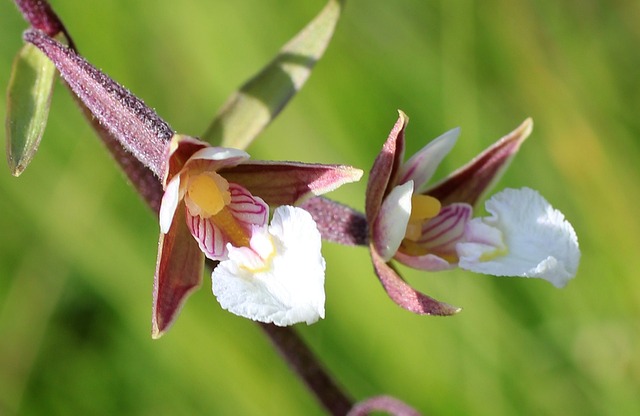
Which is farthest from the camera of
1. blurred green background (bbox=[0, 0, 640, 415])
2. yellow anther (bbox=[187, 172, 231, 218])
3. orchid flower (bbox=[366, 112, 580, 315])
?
blurred green background (bbox=[0, 0, 640, 415])

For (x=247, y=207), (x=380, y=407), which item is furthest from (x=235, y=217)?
(x=380, y=407)

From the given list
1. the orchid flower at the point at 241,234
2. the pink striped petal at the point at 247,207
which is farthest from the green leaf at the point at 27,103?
the pink striped petal at the point at 247,207

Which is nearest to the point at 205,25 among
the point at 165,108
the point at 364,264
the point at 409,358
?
the point at 165,108

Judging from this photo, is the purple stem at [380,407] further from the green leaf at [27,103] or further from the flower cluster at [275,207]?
the green leaf at [27,103]

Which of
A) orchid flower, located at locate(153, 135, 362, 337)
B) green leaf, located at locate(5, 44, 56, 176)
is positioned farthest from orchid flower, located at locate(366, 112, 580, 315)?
green leaf, located at locate(5, 44, 56, 176)

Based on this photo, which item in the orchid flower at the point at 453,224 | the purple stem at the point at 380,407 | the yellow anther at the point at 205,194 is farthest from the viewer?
the purple stem at the point at 380,407

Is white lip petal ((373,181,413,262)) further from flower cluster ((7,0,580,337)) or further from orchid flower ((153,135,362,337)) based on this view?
orchid flower ((153,135,362,337))

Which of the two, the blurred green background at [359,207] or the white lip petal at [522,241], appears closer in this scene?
the white lip petal at [522,241]
